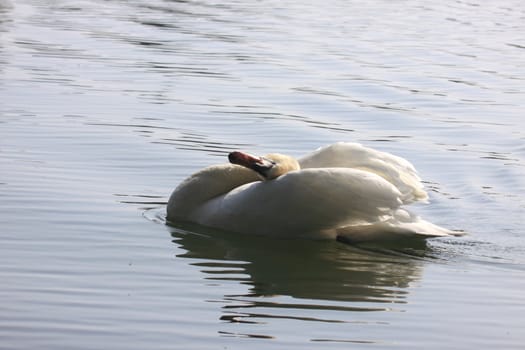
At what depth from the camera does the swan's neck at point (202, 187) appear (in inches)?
383

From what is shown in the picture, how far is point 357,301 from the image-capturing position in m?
7.61

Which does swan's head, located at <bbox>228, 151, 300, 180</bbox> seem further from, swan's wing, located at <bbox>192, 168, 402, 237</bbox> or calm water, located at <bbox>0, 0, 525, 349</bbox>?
calm water, located at <bbox>0, 0, 525, 349</bbox>

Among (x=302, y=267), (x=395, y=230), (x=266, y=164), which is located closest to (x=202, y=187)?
(x=266, y=164)

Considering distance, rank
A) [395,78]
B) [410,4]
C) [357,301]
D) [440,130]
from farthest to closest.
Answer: [410,4]
[395,78]
[440,130]
[357,301]

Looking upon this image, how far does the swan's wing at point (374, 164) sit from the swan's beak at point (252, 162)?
0.46 metres

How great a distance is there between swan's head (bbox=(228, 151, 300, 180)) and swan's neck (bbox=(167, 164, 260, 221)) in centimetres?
42

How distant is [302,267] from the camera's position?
8.59 metres

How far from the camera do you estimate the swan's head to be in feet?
29.5

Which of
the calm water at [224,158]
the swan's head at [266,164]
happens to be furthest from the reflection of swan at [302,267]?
the swan's head at [266,164]

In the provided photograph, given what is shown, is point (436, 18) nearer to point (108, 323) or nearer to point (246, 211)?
point (246, 211)

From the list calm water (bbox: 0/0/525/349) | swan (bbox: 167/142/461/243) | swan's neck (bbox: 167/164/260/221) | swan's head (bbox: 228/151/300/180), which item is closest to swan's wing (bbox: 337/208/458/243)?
swan (bbox: 167/142/461/243)

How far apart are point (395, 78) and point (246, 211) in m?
8.56

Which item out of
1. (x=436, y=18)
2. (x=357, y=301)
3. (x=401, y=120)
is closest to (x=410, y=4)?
(x=436, y=18)

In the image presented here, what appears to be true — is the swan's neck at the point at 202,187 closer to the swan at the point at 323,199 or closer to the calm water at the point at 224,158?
the swan at the point at 323,199
